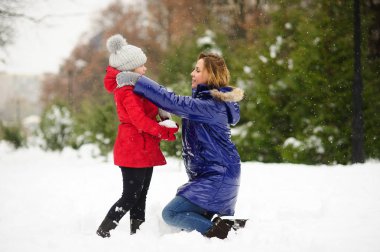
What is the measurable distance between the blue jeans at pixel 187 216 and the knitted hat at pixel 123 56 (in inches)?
45.1

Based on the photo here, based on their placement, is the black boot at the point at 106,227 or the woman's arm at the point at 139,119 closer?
the woman's arm at the point at 139,119

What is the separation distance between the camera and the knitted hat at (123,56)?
3.24 meters

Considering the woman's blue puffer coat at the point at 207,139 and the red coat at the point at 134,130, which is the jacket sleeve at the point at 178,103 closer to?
the woman's blue puffer coat at the point at 207,139

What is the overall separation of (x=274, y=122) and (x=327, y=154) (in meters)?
1.59

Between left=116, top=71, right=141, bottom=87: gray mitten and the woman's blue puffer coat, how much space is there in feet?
0.26

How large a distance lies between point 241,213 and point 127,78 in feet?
6.73

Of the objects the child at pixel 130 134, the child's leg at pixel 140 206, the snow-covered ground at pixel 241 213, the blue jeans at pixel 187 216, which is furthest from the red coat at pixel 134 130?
the snow-covered ground at pixel 241 213

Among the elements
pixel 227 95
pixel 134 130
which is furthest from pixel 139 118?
pixel 227 95

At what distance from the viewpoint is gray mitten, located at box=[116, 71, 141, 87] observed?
309cm

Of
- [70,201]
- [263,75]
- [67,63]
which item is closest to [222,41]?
[263,75]

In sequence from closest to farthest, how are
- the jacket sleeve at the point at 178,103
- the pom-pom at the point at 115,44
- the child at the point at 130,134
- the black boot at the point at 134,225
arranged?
the jacket sleeve at the point at 178,103, the child at the point at 130,134, the pom-pom at the point at 115,44, the black boot at the point at 134,225

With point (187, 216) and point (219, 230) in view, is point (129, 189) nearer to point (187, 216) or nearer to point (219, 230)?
point (187, 216)

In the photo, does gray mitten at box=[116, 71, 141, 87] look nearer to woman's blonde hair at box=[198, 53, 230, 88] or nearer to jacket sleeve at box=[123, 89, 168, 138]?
jacket sleeve at box=[123, 89, 168, 138]

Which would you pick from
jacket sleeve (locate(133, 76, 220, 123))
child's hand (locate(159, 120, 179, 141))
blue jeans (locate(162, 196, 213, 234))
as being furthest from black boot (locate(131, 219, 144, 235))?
jacket sleeve (locate(133, 76, 220, 123))
